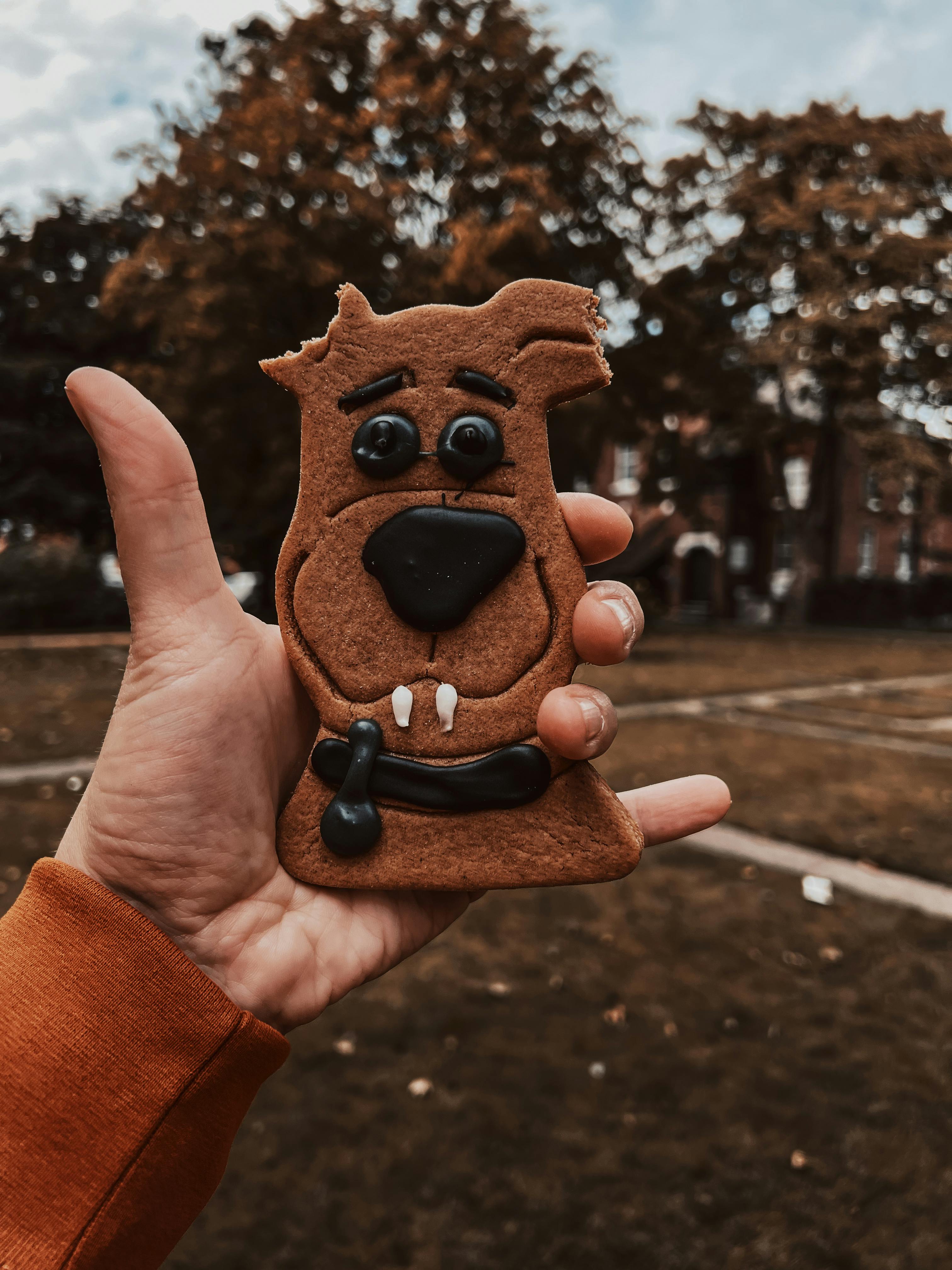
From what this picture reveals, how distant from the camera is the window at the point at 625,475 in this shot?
3084cm

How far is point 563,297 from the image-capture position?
76.3 inches

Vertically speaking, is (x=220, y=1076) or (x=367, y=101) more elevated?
(x=367, y=101)

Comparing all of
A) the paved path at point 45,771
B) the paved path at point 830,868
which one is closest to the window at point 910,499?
the paved path at point 830,868

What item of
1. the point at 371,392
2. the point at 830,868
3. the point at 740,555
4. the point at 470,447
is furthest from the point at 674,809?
the point at 740,555

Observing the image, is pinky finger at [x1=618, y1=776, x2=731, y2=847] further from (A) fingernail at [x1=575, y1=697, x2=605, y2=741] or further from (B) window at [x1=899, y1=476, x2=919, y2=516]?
(B) window at [x1=899, y1=476, x2=919, y2=516]

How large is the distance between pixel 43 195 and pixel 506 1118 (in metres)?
27.3

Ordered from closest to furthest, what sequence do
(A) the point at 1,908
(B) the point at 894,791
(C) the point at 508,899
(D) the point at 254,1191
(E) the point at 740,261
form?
(D) the point at 254,1191
(A) the point at 1,908
(C) the point at 508,899
(B) the point at 894,791
(E) the point at 740,261

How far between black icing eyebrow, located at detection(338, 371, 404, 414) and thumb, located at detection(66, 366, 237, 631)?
1.22 ft

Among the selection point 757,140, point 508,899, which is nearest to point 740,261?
point 757,140

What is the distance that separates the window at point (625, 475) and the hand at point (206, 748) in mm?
29366

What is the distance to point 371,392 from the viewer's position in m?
1.92

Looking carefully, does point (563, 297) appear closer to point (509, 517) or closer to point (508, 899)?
point (509, 517)

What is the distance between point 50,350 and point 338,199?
52.1ft

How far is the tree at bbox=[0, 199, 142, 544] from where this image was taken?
76.0 ft
